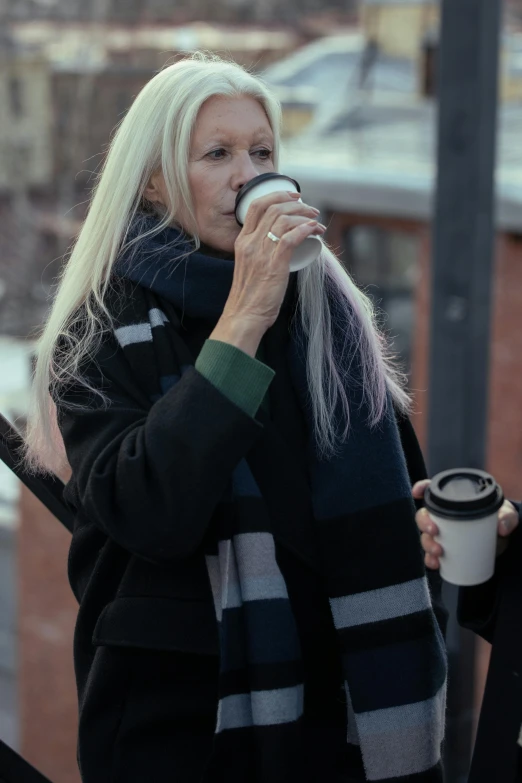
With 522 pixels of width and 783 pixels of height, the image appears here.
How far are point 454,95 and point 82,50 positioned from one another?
22.7m

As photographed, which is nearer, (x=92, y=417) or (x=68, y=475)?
(x=92, y=417)

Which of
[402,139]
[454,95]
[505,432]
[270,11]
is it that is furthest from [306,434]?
[270,11]

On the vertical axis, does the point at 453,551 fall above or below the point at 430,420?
above

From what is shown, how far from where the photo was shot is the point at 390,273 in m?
11.6

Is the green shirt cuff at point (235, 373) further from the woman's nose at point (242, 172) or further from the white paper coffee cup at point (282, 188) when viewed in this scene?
the woman's nose at point (242, 172)

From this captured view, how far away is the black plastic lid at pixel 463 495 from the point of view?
1749 mm

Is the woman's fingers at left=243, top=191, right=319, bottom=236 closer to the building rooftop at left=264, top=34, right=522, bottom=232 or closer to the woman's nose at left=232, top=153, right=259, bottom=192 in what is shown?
the woman's nose at left=232, top=153, right=259, bottom=192

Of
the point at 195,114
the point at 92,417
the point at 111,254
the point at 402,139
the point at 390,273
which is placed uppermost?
the point at 195,114

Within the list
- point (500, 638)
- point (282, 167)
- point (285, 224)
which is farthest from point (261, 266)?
point (282, 167)

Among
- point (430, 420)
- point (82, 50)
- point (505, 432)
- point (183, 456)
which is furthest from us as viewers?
point (82, 50)

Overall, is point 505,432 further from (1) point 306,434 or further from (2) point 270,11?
(2) point 270,11

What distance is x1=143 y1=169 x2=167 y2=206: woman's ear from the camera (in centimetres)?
179

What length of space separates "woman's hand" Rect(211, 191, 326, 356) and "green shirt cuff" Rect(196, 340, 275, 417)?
0.7 inches

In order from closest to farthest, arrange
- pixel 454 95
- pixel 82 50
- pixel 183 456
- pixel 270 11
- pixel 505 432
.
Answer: pixel 183 456
pixel 454 95
pixel 505 432
pixel 82 50
pixel 270 11
